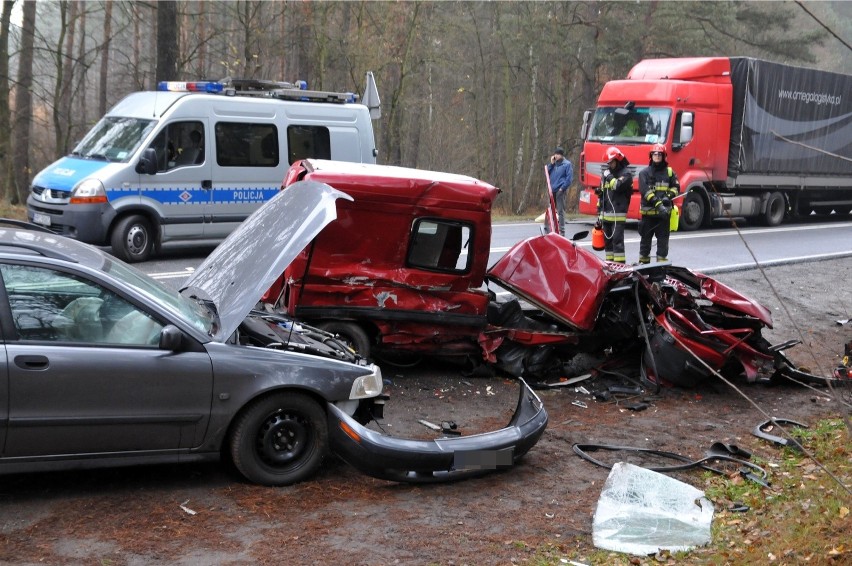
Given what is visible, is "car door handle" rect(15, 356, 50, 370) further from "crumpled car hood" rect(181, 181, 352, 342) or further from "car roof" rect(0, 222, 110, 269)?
"crumpled car hood" rect(181, 181, 352, 342)

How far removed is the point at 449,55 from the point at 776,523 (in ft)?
93.3

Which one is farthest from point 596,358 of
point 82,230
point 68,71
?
point 68,71

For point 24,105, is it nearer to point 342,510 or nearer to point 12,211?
point 12,211

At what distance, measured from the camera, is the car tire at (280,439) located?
5.41 meters

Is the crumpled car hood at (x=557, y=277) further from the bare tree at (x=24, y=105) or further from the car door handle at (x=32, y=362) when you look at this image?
the bare tree at (x=24, y=105)

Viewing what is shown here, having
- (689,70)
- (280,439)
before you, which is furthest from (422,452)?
(689,70)

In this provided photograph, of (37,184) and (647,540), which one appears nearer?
(647,540)

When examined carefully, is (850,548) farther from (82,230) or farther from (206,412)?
(82,230)

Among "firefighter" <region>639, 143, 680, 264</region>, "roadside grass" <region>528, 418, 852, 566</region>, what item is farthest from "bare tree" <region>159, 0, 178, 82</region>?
"roadside grass" <region>528, 418, 852, 566</region>

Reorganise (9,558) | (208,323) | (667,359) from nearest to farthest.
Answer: (9,558)
(208,323)
(667,359)

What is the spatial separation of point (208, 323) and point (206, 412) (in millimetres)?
620

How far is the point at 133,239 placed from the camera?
42.0ft

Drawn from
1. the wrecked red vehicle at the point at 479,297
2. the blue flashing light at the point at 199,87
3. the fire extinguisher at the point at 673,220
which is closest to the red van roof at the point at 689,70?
the fire extinguisher at the point at 673,220

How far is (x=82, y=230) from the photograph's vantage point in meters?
12.4
